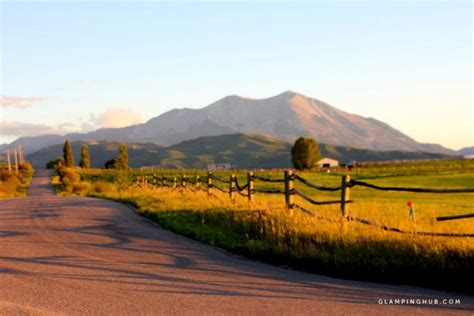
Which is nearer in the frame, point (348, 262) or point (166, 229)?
point (348, 262)

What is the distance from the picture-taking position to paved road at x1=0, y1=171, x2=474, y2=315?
300 inches

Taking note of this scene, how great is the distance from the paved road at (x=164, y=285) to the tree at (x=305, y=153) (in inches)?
4175

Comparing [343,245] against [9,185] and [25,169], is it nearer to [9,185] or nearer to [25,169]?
[9,185]

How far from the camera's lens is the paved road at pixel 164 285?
7.63m

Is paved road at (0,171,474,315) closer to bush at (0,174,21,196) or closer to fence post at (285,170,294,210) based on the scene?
fence post at (285,170,294,210)

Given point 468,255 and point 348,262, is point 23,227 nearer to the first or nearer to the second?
point 348,262

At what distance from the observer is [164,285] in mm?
9094

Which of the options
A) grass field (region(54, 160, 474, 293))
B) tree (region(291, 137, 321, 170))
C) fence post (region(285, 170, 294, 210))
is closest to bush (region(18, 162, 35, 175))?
tree (region(291, 137, 321, 170))

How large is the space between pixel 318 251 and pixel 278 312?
13.0 ft

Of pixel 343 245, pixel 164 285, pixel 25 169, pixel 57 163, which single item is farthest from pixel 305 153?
pixel 164 285

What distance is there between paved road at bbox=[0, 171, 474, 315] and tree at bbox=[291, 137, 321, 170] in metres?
106

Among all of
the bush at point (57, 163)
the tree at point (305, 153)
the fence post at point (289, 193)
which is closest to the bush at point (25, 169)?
the bush at point (57, 163)

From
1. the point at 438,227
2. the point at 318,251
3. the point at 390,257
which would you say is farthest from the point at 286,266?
the point at 438,227

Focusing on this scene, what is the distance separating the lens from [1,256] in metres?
12.5
